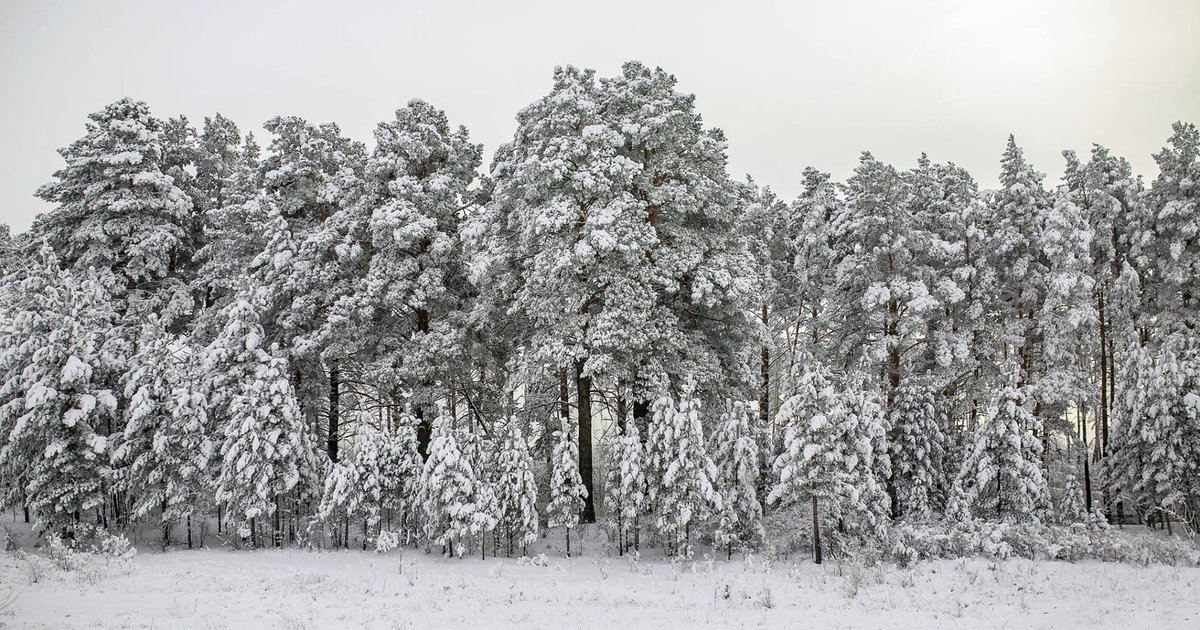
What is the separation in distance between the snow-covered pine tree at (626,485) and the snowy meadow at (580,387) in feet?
0.33

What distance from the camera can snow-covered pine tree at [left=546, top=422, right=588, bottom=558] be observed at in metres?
18.5

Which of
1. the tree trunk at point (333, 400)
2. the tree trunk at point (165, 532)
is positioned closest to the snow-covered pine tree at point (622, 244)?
the tree trunk at point (333, 400)

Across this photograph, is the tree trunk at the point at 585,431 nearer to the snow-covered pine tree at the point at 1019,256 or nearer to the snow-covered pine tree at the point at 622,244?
the snow-covered pine tree at the point at 622,244

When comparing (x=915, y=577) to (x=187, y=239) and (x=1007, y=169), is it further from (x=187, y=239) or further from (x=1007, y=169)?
(x=187, y=239)

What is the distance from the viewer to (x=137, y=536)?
21.0 m

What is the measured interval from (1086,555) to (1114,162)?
19.1 meters

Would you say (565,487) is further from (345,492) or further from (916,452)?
(916,452)

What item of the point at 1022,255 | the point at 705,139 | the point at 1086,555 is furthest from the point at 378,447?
the point at 1022,255

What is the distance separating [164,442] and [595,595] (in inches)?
527

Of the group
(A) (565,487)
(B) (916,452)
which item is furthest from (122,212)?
(B) (916,452)

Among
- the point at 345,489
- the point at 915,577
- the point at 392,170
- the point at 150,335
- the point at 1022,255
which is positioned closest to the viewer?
the point at 915,577

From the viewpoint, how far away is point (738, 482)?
18406 mm

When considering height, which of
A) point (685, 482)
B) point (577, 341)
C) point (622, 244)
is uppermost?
Result: point (622, 244)

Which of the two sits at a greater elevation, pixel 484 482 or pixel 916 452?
pixel 916 452
